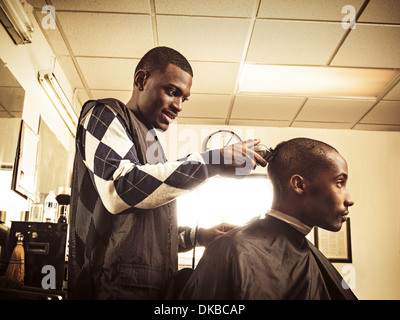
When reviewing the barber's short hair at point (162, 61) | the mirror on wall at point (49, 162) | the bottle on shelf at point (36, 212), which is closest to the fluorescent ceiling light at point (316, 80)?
the mirror on wall at point (49, 162)

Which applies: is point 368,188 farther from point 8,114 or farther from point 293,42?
point 8,114

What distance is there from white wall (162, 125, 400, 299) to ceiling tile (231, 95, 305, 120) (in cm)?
36

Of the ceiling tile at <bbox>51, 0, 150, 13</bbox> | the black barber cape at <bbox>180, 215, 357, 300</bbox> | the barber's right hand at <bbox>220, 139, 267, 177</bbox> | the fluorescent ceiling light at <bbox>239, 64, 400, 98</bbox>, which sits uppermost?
the ceiling tile at <bbox>51, 0, 150, 13</bbox>

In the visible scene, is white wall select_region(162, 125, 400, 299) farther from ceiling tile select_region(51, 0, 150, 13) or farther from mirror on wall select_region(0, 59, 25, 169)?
mirror on wall select_region(0, 59, 25, 169)

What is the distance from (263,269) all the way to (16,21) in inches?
92.7

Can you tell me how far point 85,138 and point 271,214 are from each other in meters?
0.87

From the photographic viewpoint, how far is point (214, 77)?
422cm

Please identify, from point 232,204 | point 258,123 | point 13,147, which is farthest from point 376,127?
point 13,147

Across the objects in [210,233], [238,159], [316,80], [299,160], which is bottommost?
[210,233]

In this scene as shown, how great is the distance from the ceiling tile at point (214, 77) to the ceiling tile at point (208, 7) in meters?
0.77

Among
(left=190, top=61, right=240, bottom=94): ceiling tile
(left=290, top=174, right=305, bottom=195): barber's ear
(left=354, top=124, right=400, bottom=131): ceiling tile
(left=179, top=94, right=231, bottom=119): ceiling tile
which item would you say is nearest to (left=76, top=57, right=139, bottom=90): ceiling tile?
(left=190, top=61, right=240, bottom=94): ceiling tile

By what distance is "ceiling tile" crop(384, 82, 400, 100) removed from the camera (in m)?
4.35

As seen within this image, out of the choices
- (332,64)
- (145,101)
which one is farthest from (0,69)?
(332,64)

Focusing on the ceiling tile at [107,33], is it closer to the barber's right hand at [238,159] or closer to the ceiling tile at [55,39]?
the ceiling tile at [55,39]
